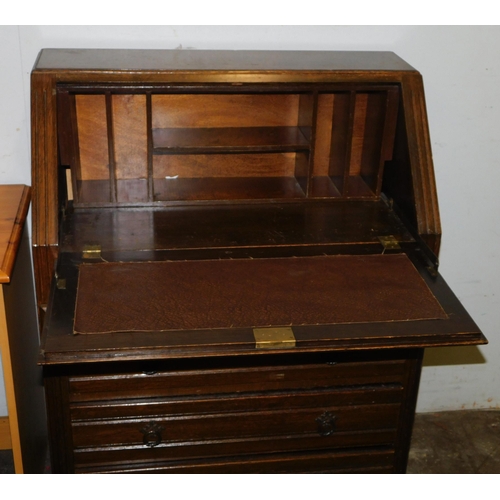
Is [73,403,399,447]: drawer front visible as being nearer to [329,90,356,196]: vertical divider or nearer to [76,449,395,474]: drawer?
[76,449,395,474]: drawer

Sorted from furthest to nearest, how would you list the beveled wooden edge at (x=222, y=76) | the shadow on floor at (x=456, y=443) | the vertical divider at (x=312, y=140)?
1. the shadow on floor at (x=456, y=443)
2. the vertical divider at (x=312, y=140)
3. the beveled wooden edge at (x=222, y=76)

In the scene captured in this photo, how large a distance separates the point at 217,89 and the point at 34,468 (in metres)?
1.47

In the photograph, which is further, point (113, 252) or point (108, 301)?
point (113, 252)

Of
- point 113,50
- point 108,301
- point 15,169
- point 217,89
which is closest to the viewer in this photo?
point 108,301

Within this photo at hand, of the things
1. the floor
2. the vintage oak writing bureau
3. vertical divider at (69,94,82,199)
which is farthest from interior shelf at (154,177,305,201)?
the floor

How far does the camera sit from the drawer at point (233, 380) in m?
1.90

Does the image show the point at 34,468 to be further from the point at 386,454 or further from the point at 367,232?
the point at 367,232

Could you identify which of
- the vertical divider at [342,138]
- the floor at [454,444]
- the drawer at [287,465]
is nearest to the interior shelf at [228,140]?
the vertical divider at [342,138]

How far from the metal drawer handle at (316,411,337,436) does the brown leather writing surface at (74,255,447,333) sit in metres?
0.43

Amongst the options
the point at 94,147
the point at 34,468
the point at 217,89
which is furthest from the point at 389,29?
the point at 34,468

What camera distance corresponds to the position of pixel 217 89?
2070mm

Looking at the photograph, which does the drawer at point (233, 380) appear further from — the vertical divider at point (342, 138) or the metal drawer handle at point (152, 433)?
the vertical divider at point (342, 138)

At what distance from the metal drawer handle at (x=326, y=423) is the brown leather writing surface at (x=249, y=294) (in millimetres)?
433

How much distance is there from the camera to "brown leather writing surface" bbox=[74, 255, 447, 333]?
1.71m
